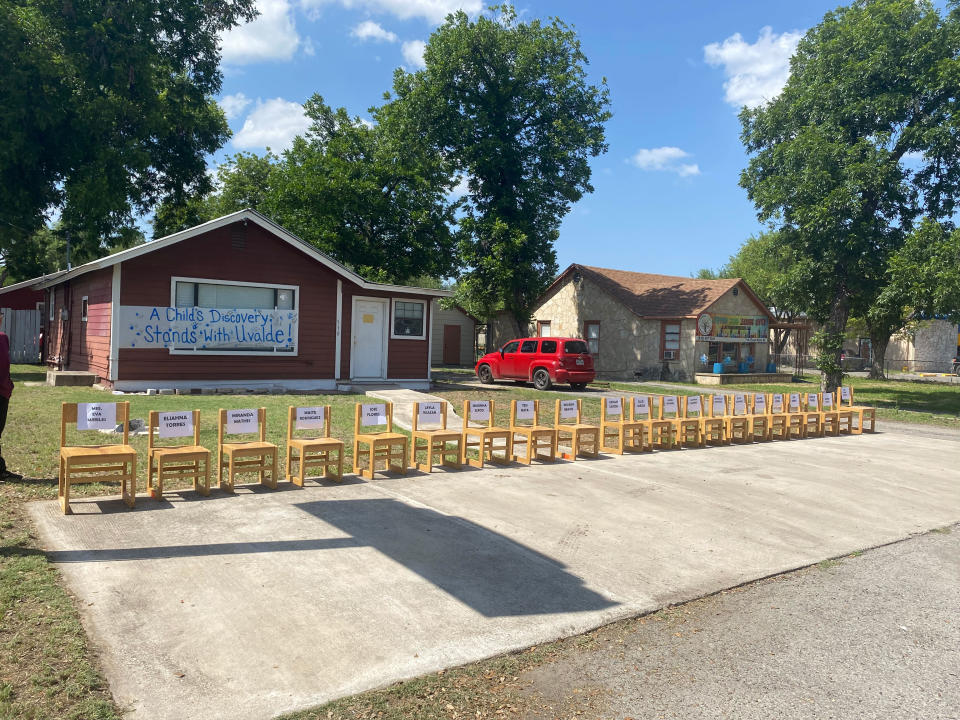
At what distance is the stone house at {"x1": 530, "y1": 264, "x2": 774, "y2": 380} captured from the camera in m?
30.5

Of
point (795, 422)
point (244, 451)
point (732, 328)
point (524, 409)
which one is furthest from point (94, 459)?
point (732, 328)

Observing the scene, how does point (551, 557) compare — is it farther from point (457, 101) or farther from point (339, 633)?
point (457, 101)

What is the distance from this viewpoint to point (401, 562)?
5.43m

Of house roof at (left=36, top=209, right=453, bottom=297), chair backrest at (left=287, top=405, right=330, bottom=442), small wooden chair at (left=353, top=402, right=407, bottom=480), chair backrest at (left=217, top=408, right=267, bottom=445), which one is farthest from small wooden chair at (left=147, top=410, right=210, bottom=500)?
house roof at (left=36, top=209, right=453, bottom=297)

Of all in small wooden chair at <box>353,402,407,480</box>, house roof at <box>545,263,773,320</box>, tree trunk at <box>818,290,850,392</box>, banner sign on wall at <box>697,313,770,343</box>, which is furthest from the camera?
house roof at <box>545,263,773,320</box>

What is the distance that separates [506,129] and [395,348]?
52.6 ft

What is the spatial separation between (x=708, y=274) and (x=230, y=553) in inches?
2833

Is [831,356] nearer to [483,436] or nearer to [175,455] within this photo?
[483,436]

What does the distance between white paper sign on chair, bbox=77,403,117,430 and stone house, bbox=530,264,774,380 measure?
26391mm

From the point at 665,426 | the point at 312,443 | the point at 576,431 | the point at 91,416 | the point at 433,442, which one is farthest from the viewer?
the point at 665,426

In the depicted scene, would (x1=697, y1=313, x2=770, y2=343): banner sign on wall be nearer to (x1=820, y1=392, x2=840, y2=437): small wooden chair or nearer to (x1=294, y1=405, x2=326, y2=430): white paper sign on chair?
(x1=820, y1=392, x2=840, y2=437): small wooden chair

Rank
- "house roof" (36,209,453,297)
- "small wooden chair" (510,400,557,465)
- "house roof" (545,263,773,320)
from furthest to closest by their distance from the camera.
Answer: "house roof" (545,263,773,320)
"house roof" (36,209,453,297)
"small wooden chair" (510,400,557,465)

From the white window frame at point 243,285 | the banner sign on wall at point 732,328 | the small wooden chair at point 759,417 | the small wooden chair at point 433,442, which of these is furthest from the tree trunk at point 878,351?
the small wooden chair at point 433,442

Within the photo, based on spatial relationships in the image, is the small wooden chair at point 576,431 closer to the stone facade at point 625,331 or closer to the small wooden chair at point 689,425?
the small wooden chair at point 689,425
